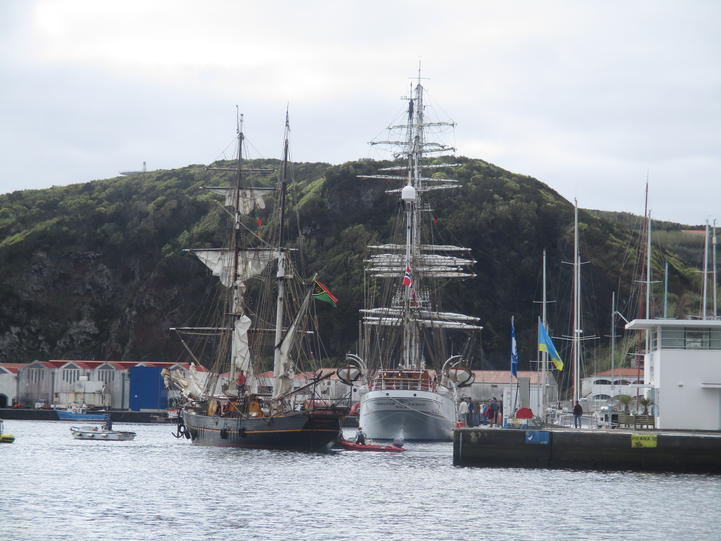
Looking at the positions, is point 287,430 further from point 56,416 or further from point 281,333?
point 56,416

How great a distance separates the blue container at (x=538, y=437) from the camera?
55000mm

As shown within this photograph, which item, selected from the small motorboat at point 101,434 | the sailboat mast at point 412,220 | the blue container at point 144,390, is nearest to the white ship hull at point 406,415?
the sailboat mast at point 412,220

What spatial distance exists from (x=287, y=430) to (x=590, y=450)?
85.1ft

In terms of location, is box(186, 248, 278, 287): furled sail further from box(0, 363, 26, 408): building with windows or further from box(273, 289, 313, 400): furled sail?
box(0, 363, 26, 408): building with windows

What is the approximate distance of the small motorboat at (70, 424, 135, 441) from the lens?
94.4m

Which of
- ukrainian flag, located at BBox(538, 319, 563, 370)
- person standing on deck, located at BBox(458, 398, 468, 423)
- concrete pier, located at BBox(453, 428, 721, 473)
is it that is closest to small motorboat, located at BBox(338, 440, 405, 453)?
ukrainian flag, located at BBox(538, 319, 563, 370)

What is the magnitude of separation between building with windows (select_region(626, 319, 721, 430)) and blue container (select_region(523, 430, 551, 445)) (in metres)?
6.68

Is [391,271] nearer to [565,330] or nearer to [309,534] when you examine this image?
[565,330]

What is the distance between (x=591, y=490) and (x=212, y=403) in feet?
123

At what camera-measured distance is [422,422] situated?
90375mm

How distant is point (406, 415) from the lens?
89.9 m

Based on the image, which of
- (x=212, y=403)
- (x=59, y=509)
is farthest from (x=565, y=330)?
(x=59, y=509)

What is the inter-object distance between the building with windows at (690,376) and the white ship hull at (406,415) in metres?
32.8

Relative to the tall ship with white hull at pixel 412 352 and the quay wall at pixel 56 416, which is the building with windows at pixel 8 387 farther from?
the tall ship with white hull at pixel 412 352
